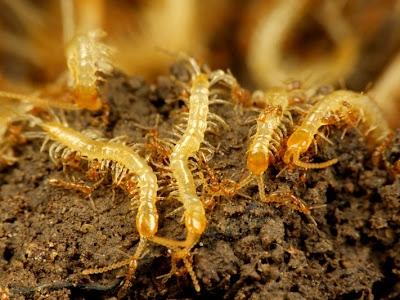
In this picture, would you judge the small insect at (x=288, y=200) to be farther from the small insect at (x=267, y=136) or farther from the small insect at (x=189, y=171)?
the small insect at (x=189, y=171)


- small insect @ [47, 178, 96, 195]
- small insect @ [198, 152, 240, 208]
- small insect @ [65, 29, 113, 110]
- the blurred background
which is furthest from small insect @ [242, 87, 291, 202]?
the blurred background

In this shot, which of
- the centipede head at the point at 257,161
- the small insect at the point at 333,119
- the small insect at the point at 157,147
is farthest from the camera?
the small insect at the point at 157,147

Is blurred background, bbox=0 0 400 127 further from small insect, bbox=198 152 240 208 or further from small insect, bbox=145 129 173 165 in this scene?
small insect, bbox=198 152 240 208

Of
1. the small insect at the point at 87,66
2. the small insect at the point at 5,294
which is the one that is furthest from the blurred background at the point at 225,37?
the small insect at the point at 5,294

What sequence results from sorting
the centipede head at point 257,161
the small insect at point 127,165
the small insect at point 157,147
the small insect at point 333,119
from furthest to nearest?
the small insect at point 157,147, the small insect at point 333,119, the centipede head at point 257,161, the small insect at point 127,165

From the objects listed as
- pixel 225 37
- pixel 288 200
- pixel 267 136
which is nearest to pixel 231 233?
pixel 288 200

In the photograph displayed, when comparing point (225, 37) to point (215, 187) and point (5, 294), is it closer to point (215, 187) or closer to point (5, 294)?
point (215, 187)

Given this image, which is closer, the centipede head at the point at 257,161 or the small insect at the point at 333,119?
the centipede head at the point at 257,161
